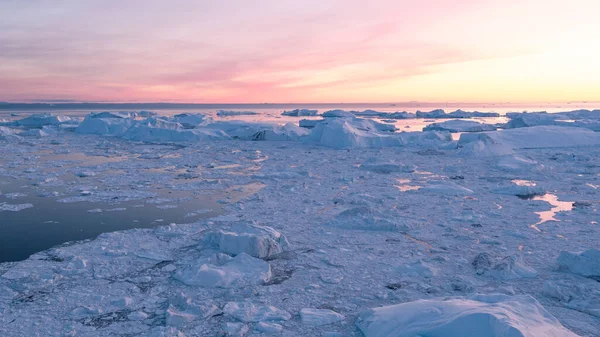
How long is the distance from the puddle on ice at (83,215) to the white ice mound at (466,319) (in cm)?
324

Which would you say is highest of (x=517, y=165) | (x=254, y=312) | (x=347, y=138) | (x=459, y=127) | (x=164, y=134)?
(x=459, y=127)

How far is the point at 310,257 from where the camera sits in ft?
13.4

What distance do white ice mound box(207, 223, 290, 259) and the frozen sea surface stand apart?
0.04 ft

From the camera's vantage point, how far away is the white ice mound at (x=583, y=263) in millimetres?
3639

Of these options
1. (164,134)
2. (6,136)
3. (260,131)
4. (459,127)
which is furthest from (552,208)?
(6,136)

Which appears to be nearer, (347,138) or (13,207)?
(13,207)

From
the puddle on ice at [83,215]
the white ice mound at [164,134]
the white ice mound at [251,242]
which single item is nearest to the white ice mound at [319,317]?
the white ice mound at [251,242]

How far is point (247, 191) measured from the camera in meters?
7.17

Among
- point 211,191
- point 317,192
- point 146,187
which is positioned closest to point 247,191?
point 211,191

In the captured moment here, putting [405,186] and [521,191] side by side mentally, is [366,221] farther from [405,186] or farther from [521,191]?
[521,191]

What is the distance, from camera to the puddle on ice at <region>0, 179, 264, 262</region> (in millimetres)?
4496

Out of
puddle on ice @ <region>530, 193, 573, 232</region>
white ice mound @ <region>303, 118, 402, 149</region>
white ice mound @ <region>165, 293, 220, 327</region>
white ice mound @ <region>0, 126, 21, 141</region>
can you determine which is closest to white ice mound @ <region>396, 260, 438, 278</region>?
white ice mound @ <region>165, 293, 220, 327</region>

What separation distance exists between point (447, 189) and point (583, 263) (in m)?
3.49

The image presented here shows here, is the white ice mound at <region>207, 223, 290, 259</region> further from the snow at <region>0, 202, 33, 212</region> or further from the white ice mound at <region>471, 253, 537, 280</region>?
the snow at <region>0, 202, 33, 212</region>
